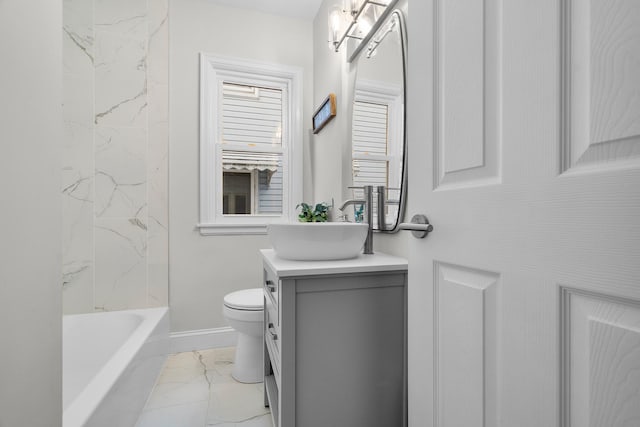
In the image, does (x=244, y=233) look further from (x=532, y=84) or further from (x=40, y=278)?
(x=532, y=84)

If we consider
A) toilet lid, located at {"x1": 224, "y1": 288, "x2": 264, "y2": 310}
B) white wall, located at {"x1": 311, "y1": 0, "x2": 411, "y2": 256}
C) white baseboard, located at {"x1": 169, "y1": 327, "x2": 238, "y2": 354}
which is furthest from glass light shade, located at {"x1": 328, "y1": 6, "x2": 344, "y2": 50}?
white baseboard, located at {"x1": 169, "y1": 327, "x2": 238, "y2": 354}

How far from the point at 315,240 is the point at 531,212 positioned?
0.72 m

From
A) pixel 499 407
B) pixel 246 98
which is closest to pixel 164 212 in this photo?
pixel 246 98

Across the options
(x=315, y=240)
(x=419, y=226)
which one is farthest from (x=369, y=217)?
(x=419, y=226)

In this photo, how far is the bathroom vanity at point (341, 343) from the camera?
0.99m

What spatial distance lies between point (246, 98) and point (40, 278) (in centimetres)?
216

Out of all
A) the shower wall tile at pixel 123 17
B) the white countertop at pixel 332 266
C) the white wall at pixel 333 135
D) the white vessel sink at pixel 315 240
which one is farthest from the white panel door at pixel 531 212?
the shower wall tile at pixel 123 17

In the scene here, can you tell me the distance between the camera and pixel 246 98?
244 cm

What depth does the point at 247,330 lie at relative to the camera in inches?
67.9

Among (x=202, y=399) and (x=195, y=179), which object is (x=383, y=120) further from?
(x=202, y=399)

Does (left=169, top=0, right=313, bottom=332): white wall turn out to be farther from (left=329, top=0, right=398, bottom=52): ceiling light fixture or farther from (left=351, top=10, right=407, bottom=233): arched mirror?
(left=351, top=10, right=407, bottom=233): arched mirror

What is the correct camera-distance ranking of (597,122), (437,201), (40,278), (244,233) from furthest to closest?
(244,233) < (437,201) < (40,278) < (597,122)

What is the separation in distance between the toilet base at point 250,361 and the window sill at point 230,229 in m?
0.80

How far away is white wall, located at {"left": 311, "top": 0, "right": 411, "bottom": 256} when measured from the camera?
174 cm
